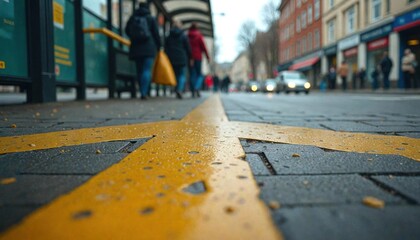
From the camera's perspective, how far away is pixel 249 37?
57.1 meters

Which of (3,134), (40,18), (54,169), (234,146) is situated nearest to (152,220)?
(54,169)

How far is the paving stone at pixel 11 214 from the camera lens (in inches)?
33.5

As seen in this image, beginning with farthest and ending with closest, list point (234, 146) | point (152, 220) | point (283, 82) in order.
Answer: point (283, 82), point (234, 146), point (152, 220)

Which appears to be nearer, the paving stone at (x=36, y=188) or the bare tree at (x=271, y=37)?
the paving stone at (x=36, y=188)

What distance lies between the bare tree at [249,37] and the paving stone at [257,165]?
56.3 meters

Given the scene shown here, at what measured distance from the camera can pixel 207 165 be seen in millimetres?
1396

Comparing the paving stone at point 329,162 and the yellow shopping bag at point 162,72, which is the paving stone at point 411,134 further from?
the yellow shopping bag at point 162,72

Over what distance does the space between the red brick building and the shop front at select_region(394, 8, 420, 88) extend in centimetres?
1285

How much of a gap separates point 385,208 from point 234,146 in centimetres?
97

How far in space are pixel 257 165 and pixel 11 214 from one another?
923 mm

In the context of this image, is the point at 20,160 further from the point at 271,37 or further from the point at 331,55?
the point at 271,37

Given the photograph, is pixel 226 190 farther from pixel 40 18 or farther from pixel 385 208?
pixel 40 18

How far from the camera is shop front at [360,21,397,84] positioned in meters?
20.4

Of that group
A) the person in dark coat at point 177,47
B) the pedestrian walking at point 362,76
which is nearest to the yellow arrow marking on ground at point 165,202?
the person in dark coat at point 177,47
